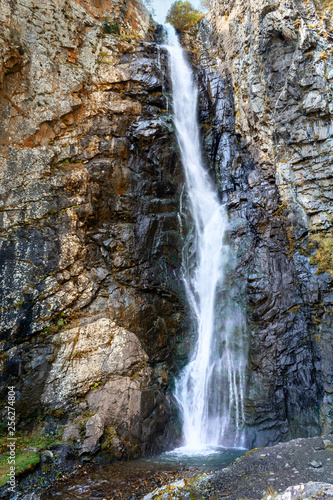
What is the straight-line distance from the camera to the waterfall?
10234 mm

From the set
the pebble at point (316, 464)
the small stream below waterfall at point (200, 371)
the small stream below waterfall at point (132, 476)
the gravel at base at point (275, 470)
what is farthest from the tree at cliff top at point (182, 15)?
the pebble at point (316, 464)

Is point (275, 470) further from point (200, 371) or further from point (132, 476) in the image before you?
point (200, 371)

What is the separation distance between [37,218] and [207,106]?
10155 millimetres

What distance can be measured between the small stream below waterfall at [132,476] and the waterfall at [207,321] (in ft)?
5.00

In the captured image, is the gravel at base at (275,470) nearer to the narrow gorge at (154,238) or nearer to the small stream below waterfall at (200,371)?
the small stream below waterfall at (200,371)

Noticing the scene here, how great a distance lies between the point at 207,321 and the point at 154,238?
3676mm

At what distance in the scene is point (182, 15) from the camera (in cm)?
2011

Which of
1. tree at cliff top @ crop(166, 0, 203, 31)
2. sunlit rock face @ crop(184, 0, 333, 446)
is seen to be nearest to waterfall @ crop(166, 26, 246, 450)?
sunlit rock face @ crop(184, 0, 333, 446)

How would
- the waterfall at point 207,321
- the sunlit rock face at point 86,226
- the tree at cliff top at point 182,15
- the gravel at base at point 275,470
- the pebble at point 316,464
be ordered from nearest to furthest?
the gravel at base at point 275,470 < the pebble at point 316,464 < the sunlit rock face at point 86,226 < the waterfall at point 207,321 < the tree at cliff top at point 182,15

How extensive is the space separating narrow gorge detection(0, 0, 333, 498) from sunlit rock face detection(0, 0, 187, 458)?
0.16 feet

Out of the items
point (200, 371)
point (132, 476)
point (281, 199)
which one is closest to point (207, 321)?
point (200, 371)

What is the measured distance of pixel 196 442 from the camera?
9.89 meters

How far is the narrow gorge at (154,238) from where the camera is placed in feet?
30.5

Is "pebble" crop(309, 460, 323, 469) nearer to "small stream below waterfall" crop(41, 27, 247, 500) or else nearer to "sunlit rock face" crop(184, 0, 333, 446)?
"small stream below waterfall" crop(41, 27, 247, 500)
